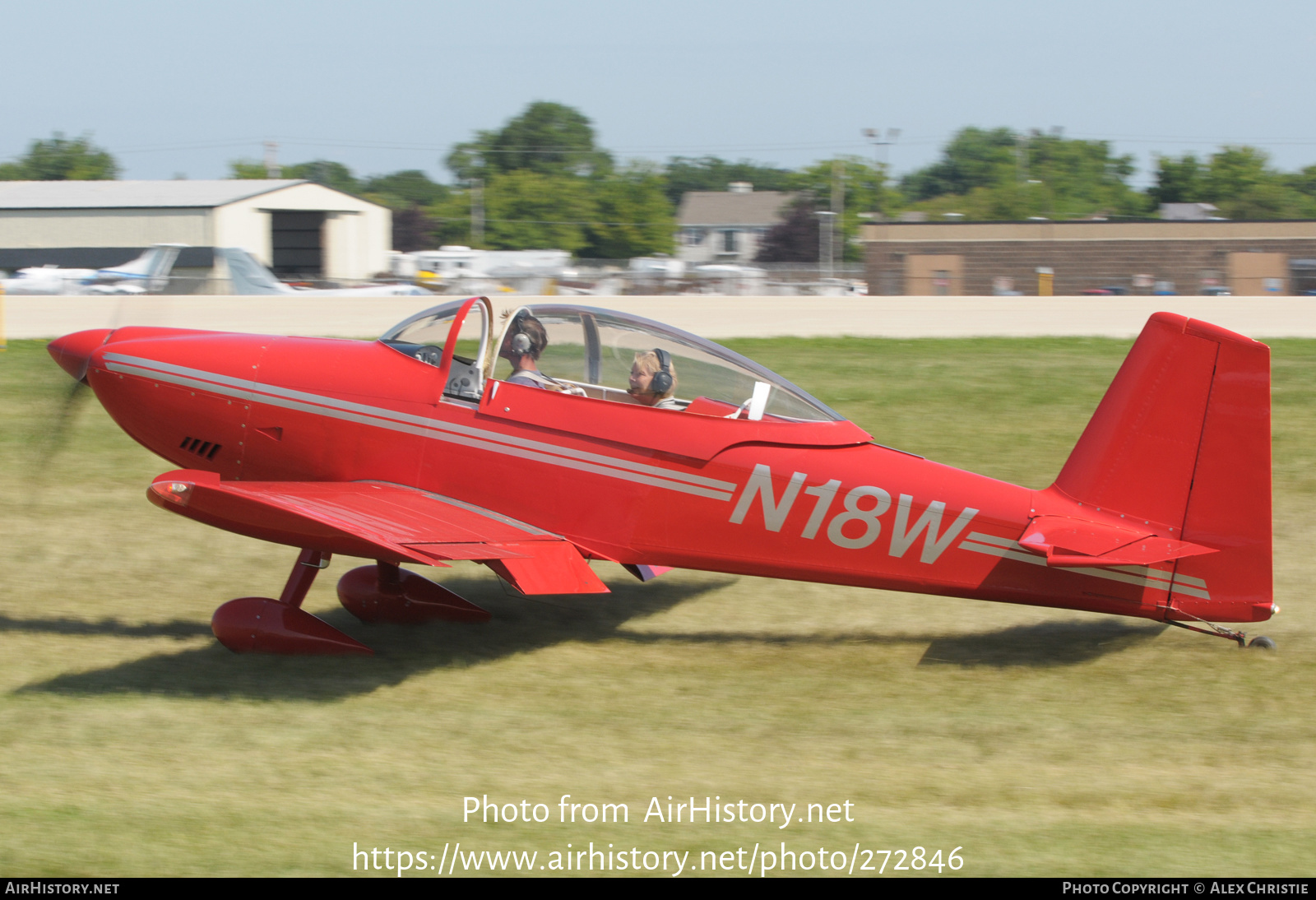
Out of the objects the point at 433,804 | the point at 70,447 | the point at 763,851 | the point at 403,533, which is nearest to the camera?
the point at 763,851

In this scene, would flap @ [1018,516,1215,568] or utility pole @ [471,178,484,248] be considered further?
utility pole @ [471,178,484,248]

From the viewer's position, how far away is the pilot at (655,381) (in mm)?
6191

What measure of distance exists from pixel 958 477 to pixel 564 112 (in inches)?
5163

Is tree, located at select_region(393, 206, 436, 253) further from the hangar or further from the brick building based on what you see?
the brick building

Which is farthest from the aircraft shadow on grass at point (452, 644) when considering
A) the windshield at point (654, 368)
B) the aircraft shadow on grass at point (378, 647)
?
the windshield at point (654, 368)

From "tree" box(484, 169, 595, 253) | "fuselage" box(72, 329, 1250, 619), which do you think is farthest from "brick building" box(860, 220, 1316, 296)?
"tree" box(484, 169, 595, 253)

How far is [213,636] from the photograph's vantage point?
6555 mm

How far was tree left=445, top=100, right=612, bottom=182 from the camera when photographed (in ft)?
385

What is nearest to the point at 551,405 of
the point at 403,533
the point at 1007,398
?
the point at 403,533

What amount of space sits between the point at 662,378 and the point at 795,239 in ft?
235

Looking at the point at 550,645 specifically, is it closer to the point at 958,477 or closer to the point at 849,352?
the point at 958,477

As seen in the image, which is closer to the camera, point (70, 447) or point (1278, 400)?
point (70, 447)

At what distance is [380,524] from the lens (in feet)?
18.2

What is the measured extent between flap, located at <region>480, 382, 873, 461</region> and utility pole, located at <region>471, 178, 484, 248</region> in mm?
84025
